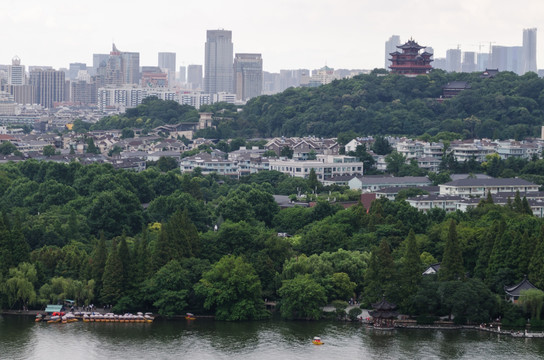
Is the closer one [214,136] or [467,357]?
[467,357]

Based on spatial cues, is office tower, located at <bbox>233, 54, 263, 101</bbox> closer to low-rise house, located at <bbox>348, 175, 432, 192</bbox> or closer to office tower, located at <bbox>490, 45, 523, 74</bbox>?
office tower, located at <bbox>490, 45, 523, 74</bbox>

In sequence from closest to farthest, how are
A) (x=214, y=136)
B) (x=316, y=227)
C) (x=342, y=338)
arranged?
(x=342, y=338)
(x=316, y=227)
(x=214, y=136)

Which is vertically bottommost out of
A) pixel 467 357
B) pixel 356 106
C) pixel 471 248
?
pixel 467 357

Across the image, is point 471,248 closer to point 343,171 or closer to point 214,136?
point 343,171

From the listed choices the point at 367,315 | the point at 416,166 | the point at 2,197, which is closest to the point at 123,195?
the point at 2,197

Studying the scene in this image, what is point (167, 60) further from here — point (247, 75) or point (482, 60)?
point (482, 60)

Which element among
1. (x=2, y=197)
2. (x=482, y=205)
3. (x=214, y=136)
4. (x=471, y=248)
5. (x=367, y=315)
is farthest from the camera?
(x=214, y=136)

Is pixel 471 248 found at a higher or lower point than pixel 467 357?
higher
